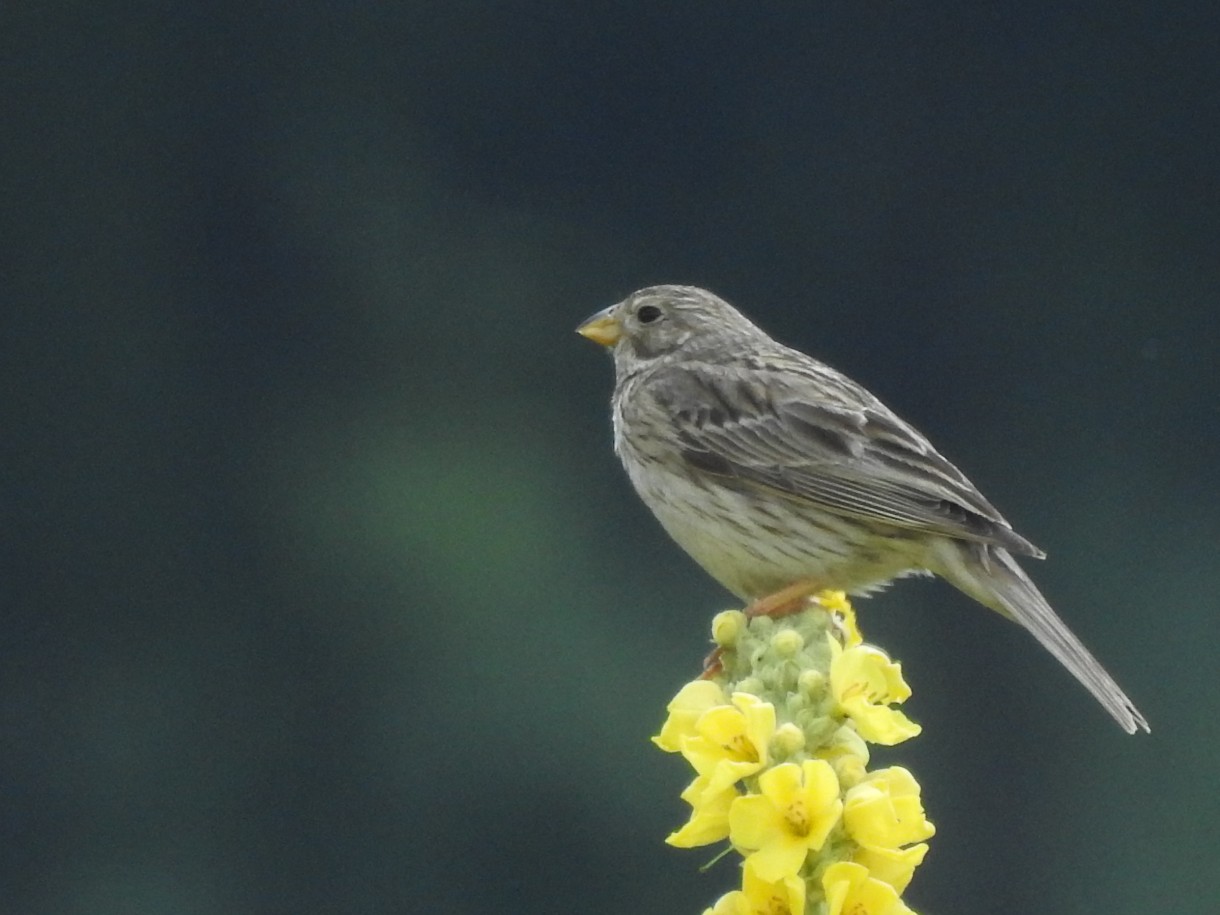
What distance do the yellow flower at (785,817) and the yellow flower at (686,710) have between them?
0.14 meters

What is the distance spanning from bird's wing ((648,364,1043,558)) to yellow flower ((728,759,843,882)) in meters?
1.74

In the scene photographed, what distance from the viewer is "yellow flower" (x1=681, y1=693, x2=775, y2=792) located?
2.41 metres

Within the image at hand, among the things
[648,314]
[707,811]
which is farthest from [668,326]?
[707,811]

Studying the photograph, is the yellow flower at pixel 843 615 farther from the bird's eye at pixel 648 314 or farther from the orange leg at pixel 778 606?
the bird's eye at pixel 648 314

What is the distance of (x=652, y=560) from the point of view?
17719 millimetres

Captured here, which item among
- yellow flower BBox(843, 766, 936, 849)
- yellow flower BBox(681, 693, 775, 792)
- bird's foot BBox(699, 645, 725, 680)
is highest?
bird's foot BBox(699, 645, 725, 680)

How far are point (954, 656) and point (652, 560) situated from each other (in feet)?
7.44

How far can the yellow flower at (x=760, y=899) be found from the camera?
7.64 feet

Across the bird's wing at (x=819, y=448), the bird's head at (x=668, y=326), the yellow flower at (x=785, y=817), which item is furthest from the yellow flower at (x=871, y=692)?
the bird's head at (x=668, y=326)

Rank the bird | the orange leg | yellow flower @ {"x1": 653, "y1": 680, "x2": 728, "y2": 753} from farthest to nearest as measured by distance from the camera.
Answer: the bird < the orange leg < yellow flower @ {"x1": 653, "y1": 680, "x2": 728, "y2": 753}

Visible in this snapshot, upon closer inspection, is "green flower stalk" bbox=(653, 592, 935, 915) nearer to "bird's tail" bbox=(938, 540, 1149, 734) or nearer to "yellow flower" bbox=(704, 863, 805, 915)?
"yellow flower" bbox=(704, 863, 805, 915)

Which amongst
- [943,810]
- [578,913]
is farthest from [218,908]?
[943,810]

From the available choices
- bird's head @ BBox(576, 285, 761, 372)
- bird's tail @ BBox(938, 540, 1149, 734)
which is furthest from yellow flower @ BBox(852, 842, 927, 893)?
bird's head @ BBox(576, 285, 761, 372)

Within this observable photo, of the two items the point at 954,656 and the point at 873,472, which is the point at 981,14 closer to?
the point at 954,656
